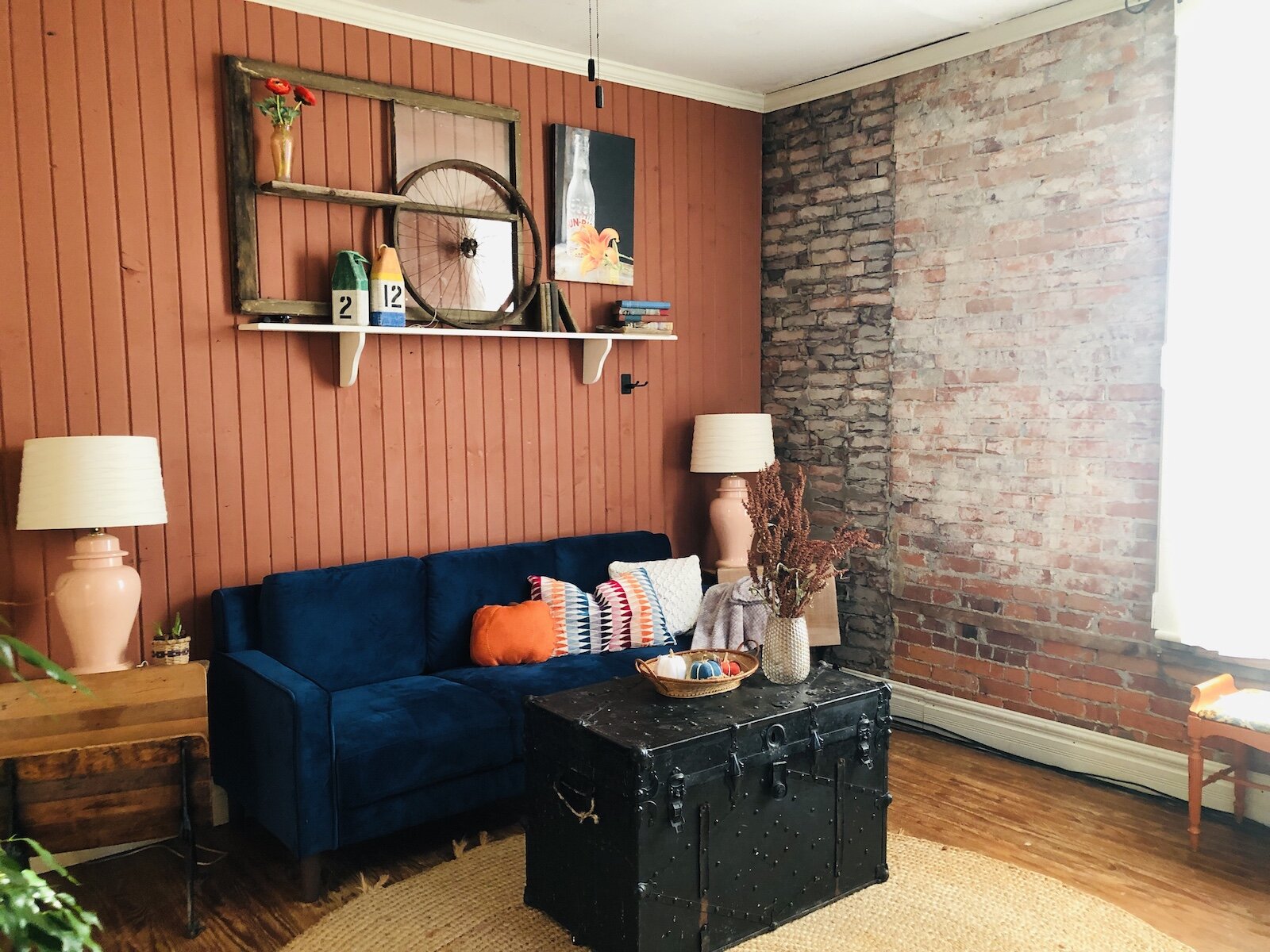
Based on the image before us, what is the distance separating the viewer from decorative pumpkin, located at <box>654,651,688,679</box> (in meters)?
2.74

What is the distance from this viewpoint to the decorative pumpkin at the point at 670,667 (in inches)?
108

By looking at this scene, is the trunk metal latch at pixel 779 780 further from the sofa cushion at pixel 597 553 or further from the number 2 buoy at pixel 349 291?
the number 2 buoy at pixel 349 291

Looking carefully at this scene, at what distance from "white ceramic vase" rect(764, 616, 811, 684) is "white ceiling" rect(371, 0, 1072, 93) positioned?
2240mm

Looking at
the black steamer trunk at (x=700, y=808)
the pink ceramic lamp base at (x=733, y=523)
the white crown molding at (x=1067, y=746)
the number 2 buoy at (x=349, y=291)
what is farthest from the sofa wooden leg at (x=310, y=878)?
the pink ceramic lamp base at (x=733, y=523)

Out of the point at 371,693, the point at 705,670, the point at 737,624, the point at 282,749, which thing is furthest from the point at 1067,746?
the point at 282,749

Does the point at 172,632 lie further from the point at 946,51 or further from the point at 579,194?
the point at 946,51

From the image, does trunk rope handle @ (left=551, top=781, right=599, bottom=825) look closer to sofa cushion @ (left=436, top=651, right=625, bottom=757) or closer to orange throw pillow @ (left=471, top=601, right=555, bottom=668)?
sofa cushion @ (left=436, top=651, right=625, bottom=757)

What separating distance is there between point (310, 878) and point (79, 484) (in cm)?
130

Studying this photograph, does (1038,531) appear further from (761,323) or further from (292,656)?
(292,656)

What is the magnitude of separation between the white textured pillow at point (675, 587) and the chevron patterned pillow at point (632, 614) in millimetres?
50

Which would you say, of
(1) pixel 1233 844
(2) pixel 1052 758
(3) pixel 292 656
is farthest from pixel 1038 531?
(3) pixel 292 656

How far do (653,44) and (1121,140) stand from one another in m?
1.81

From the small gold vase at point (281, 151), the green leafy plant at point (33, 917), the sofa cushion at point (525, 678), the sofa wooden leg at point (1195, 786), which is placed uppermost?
the small gold vase at point (281, 151)

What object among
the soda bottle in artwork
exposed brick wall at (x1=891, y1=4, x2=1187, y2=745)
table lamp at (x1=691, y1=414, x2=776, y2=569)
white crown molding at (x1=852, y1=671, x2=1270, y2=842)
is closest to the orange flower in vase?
the soda bottle in artwork
